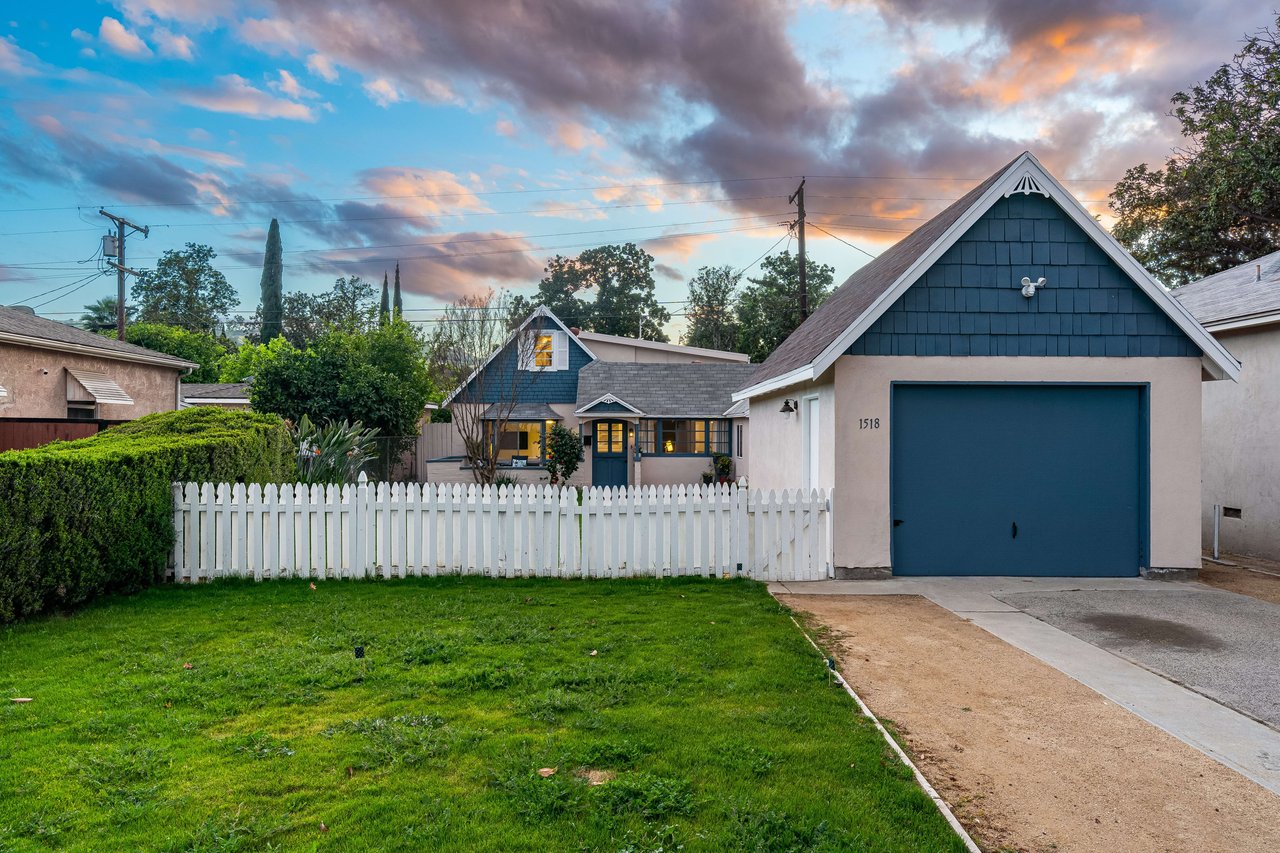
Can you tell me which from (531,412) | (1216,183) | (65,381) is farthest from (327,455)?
(1216,183)

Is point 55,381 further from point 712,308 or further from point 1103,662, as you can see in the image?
point 712,308

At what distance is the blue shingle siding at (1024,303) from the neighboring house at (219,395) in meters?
24.3

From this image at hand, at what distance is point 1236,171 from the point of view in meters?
20.2

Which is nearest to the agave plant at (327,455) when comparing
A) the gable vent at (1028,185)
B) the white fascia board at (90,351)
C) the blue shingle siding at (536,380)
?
the white fascia board at (90,351)

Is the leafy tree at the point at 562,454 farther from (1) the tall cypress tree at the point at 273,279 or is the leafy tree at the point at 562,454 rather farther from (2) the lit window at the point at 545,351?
(1) the tall cypress tree at the point at 273,279

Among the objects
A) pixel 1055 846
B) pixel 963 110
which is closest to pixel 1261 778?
pixel 1055 846

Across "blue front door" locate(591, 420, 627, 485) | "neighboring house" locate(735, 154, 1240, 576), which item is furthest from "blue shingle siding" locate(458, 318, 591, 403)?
"neighboring house" locate(735, 154, 1240, 576)

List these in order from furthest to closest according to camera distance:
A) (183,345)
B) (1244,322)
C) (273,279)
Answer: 1. (273,279)
2. (183,345)
3. (1244,322)

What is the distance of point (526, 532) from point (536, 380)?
15.2m

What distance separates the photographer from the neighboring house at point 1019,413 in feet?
26.4

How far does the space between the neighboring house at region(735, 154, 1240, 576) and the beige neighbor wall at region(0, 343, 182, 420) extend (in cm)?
1454

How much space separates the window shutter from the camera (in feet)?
76.9

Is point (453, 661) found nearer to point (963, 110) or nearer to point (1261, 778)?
point (1261, 778)

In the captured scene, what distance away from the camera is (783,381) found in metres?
9.48
